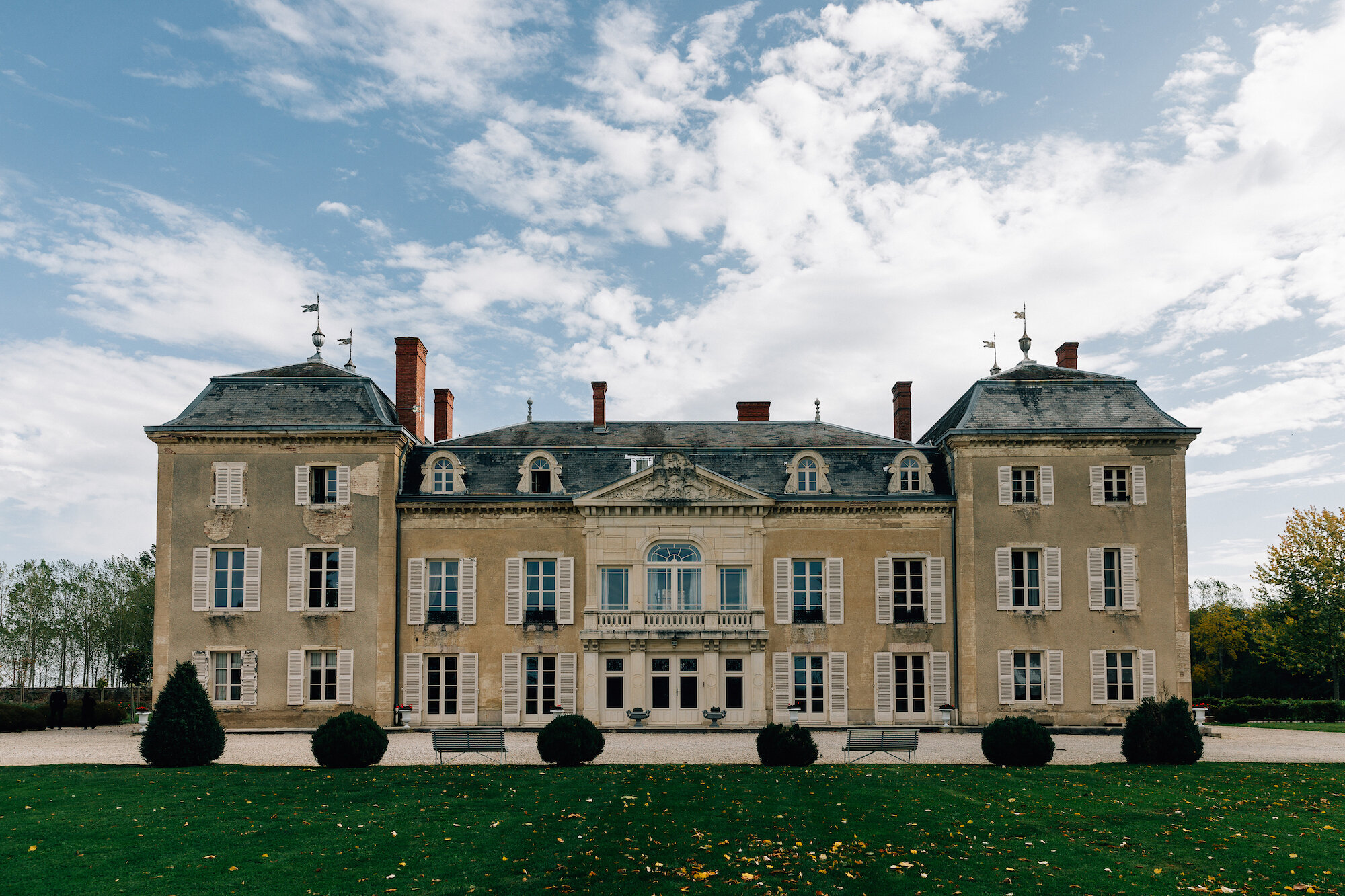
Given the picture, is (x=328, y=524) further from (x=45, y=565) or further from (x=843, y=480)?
(x=45, y=565)

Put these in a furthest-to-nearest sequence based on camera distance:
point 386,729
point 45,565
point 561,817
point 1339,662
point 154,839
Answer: point 45,565
point 1339,662
point 386,729
point 561,817
point 154,839

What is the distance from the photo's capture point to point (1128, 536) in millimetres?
33000

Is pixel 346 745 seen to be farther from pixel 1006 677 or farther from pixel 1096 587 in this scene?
pixel 1096 587

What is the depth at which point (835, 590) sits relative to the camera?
33281 millimetres

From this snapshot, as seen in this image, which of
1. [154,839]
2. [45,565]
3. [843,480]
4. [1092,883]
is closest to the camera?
[1092,883]

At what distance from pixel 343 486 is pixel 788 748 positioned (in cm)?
1844

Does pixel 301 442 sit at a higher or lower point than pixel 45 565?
higher

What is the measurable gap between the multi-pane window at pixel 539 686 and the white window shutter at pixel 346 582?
19.7 ft

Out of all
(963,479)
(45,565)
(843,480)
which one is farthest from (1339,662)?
(45,565)

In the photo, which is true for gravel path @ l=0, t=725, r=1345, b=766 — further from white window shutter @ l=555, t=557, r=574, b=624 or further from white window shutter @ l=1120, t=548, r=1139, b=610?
white window shutter @ l=1120, t=548, r=1139, b=610

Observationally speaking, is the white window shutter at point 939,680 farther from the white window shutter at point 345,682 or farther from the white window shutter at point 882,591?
the white window shutter at point 345,682

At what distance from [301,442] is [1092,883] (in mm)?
27977

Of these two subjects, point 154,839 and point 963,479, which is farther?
point 963,479

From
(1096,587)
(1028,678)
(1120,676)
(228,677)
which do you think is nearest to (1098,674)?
(1120,676)
